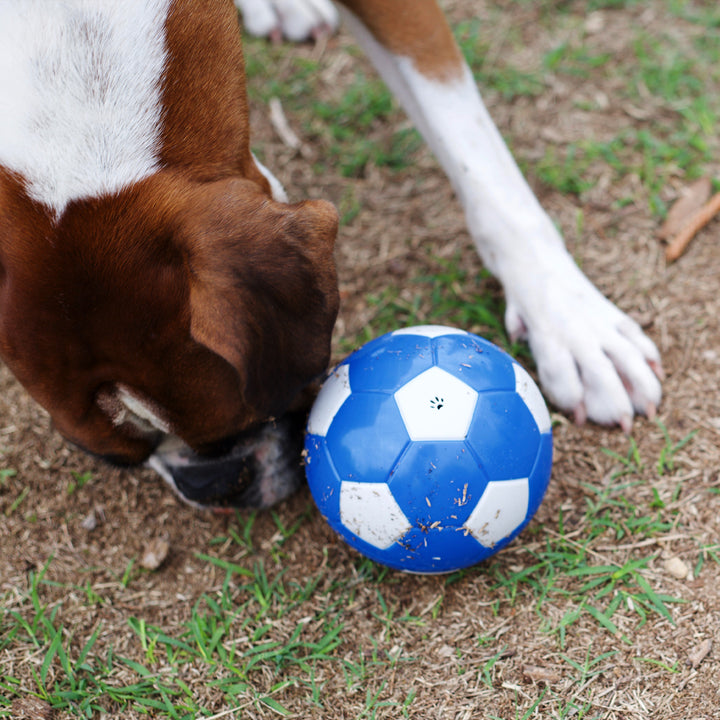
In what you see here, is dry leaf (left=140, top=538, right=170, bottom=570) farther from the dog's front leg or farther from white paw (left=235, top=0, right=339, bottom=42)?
white paw (left=235, top=0, right=339, bottom=42)

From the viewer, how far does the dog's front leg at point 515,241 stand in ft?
9.45

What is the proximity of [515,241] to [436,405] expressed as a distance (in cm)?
98

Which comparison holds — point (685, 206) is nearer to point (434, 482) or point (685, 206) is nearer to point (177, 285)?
point (434, 482)

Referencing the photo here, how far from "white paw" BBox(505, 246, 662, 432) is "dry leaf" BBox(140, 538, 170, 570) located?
142 centimetres

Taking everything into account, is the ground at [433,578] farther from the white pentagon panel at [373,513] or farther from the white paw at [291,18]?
the white paw at [291,18]

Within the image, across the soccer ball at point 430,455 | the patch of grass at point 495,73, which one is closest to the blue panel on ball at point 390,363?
the soccer ball at point 430,455

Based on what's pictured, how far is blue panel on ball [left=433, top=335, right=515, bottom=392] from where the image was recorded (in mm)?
2344

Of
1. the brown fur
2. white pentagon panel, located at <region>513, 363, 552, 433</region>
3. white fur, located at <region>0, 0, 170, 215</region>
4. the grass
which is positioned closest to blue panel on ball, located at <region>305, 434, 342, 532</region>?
the brown fur

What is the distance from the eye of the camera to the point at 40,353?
212 cm

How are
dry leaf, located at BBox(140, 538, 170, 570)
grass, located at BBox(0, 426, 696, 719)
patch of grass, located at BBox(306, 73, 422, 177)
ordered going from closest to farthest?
grass, located at BBox(0, 426, 696, 719) → dry leaf, located at BBox(140, 538, 170, 570) → patch of grass, located at BBox(306, 73, 422, 177)

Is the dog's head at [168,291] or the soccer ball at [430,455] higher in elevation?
the dog's head at [168,291]

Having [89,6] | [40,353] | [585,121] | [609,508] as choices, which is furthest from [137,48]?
[585,121]

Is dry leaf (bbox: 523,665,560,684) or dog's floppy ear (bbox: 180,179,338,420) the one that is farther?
dry leaf (bbox: 523,665,560,684)

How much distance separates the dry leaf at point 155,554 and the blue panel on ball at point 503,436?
3.90 ft
